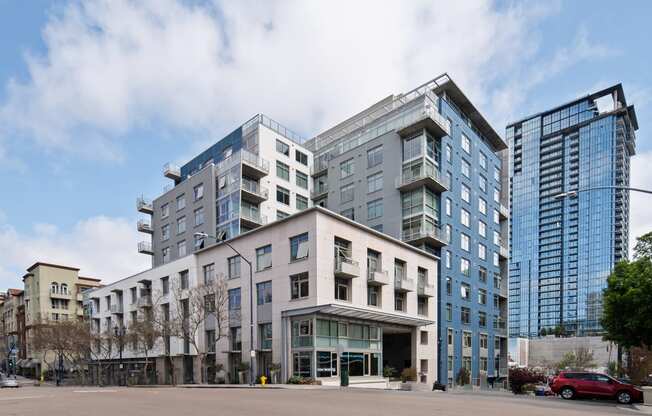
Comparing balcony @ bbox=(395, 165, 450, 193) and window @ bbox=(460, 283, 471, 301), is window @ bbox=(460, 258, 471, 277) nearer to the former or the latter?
window @ bbox=(460, 283, 471, 301)

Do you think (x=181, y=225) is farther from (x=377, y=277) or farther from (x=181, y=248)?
(x=377, y=277)

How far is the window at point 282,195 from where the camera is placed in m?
59.4

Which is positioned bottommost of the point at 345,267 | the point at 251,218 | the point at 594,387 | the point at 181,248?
the point at 594,387

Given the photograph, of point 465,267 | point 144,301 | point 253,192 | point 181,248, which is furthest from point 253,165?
point 465,267

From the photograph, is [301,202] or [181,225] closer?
[301,202]

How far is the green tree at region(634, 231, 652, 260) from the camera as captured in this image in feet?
89.9

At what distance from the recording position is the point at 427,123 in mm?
51312

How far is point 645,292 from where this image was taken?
25.5 m

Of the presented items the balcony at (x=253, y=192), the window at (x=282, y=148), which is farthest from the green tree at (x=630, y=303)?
the window at (x=282, y=148)

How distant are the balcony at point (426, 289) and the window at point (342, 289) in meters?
11.2

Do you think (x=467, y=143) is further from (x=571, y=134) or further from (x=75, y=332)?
(x=571, y=134)

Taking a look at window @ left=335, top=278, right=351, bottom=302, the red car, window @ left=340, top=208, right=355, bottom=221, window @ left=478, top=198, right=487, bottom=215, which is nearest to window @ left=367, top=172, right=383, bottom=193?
window @ left=340, top=208, right=355, bottom=221

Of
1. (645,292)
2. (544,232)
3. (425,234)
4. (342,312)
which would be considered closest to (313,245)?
(342,312)

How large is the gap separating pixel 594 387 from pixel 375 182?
1300 inches
